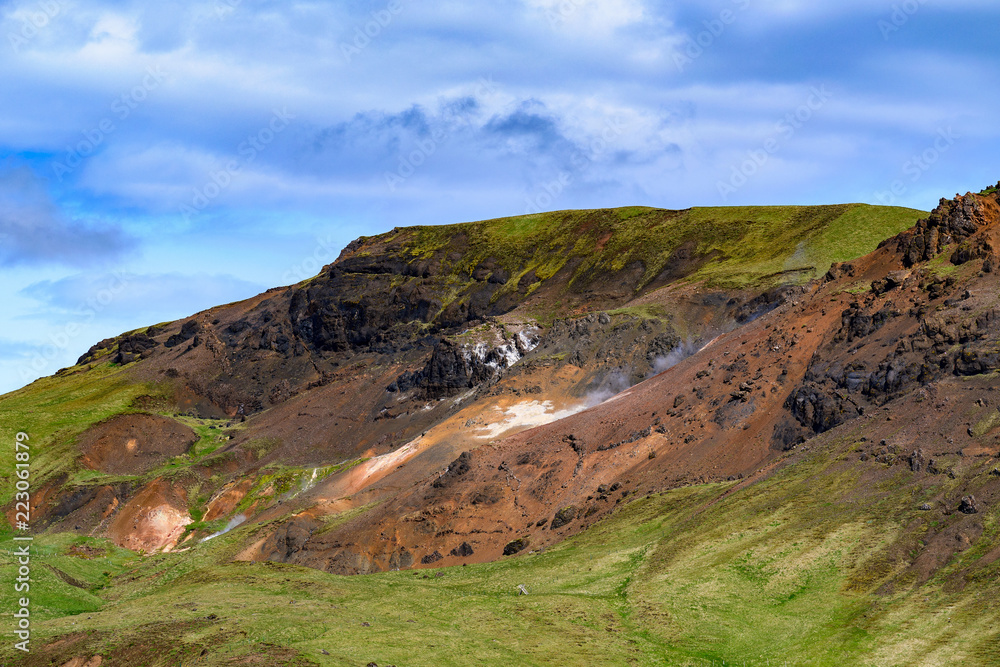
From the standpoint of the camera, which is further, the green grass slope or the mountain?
the green grass slope

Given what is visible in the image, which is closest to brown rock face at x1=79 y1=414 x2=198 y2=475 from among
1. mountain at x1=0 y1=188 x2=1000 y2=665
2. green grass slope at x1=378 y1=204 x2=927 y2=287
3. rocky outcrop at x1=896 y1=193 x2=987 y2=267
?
mountain at x1=0 y1=188 x2=1000 y2=665

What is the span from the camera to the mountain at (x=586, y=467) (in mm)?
32438

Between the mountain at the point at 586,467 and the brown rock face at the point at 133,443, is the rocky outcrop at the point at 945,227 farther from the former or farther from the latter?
the brown rock face at the point at 133,443

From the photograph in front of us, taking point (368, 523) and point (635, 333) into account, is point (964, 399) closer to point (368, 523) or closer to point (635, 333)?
point (368, 523)

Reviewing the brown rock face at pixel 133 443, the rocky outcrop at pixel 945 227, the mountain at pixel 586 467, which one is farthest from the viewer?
the brown rock face at pixel 133 443

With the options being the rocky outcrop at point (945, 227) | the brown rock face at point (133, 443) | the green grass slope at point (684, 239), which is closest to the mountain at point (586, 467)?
the rocky outcrop at point (945, 227)

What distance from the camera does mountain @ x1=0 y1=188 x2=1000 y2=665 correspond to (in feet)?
106

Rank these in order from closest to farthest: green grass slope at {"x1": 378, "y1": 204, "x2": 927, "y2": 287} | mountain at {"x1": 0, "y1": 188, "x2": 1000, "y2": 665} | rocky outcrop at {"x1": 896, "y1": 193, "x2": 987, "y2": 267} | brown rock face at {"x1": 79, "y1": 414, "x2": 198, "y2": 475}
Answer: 1. mountain at {"x1": 0, "y1": 188, "x2": 1000, "y2": 665}
2. rocky outcrop at {"x1": 896, "y1": 193, "x2": 987, "y2": 267}
3. green grass slope at {"x1": 378, "y1": 204, "x2": 927, "y2": 287}
4. brown rock face at {"x1": 79, "y1": 414, "x2": 198, "y2": 475}

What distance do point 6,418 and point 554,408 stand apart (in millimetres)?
72457

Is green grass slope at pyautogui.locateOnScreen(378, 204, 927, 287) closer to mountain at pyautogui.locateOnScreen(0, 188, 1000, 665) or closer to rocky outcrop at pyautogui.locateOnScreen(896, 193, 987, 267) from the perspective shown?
mountain at pyautogui.locateOnScreen(0, 188, 1000, 665)

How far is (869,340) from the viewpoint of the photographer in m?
55.8

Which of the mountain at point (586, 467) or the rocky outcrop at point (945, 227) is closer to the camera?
the mountain at point (586, 467)

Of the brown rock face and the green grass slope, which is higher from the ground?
the green grass slope

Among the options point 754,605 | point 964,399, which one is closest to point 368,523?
point 754,605
